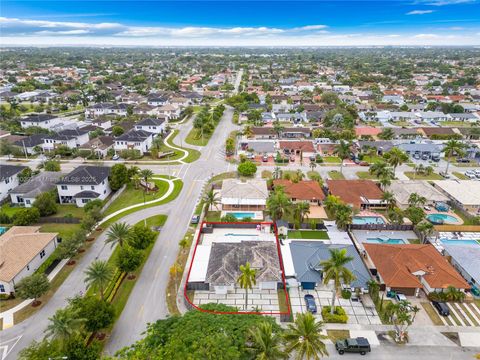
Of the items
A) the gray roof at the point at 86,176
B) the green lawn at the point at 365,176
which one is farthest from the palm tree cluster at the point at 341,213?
the gray roof at the point at 86,176

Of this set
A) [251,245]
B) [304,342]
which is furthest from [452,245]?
[304,342]

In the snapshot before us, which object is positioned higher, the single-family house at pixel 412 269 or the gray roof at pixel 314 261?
the single-family house at pixel 412 269

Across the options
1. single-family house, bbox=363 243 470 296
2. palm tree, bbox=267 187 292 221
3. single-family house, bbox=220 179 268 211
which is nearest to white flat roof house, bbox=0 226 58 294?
single-family house, bbox=220 179 268 211

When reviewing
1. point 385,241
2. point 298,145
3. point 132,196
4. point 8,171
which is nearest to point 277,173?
point 298,145

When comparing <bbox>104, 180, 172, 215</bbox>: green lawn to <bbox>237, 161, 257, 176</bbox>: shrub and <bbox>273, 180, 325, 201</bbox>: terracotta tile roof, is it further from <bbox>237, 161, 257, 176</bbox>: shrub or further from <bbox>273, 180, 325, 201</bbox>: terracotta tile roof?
<bbox>273, 180, 325, 201</bbox>: terracotta tile roof

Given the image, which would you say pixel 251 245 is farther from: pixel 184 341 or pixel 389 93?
pixel 389 93

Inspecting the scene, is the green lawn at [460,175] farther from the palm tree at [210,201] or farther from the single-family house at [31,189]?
the single-family house at [31,189]
